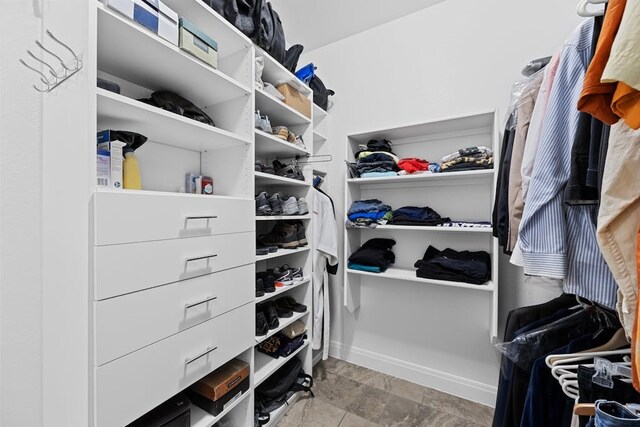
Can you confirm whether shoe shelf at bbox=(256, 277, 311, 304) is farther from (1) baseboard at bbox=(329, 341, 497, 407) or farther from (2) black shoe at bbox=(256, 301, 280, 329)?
(1) baseboard at bbox=(329, 341, 497, 407)

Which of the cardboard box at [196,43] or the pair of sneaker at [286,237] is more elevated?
the cardboard box at [196,43]

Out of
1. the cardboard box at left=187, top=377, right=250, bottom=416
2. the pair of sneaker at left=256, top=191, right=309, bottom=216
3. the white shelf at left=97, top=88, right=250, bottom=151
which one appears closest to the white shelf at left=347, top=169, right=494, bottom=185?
the pair of sneaker at left=256, top=191, right=309, bottom=216

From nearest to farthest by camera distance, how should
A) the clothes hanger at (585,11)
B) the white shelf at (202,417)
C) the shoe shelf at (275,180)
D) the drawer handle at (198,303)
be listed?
the clothes hanger at (585,11) → the drawer handle at (198,303) → the white shelf at (202,417) → the shoe shelf at (275,180)

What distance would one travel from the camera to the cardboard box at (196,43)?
100cm

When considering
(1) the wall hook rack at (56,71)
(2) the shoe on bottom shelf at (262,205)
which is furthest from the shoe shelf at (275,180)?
(1) the wall hook rack at (56,71)

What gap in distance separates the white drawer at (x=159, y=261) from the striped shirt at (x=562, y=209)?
3.55ft

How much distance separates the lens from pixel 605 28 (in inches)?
18.0

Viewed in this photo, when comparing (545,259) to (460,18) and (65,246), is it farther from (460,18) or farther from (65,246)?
(460,18)

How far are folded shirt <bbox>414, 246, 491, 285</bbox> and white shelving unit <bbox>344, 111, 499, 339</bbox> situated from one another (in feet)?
0.11

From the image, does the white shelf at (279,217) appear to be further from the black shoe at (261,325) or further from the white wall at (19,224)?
the white wall at (19,224)

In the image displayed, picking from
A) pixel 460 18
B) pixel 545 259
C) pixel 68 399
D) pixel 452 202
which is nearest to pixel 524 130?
pixel 545 259

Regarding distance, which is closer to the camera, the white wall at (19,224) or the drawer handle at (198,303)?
the white wall at (19,224)

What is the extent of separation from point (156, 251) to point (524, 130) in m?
1.39

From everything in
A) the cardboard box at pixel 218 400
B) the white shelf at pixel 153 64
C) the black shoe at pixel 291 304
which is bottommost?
the cardboard box at pixel 218 400
